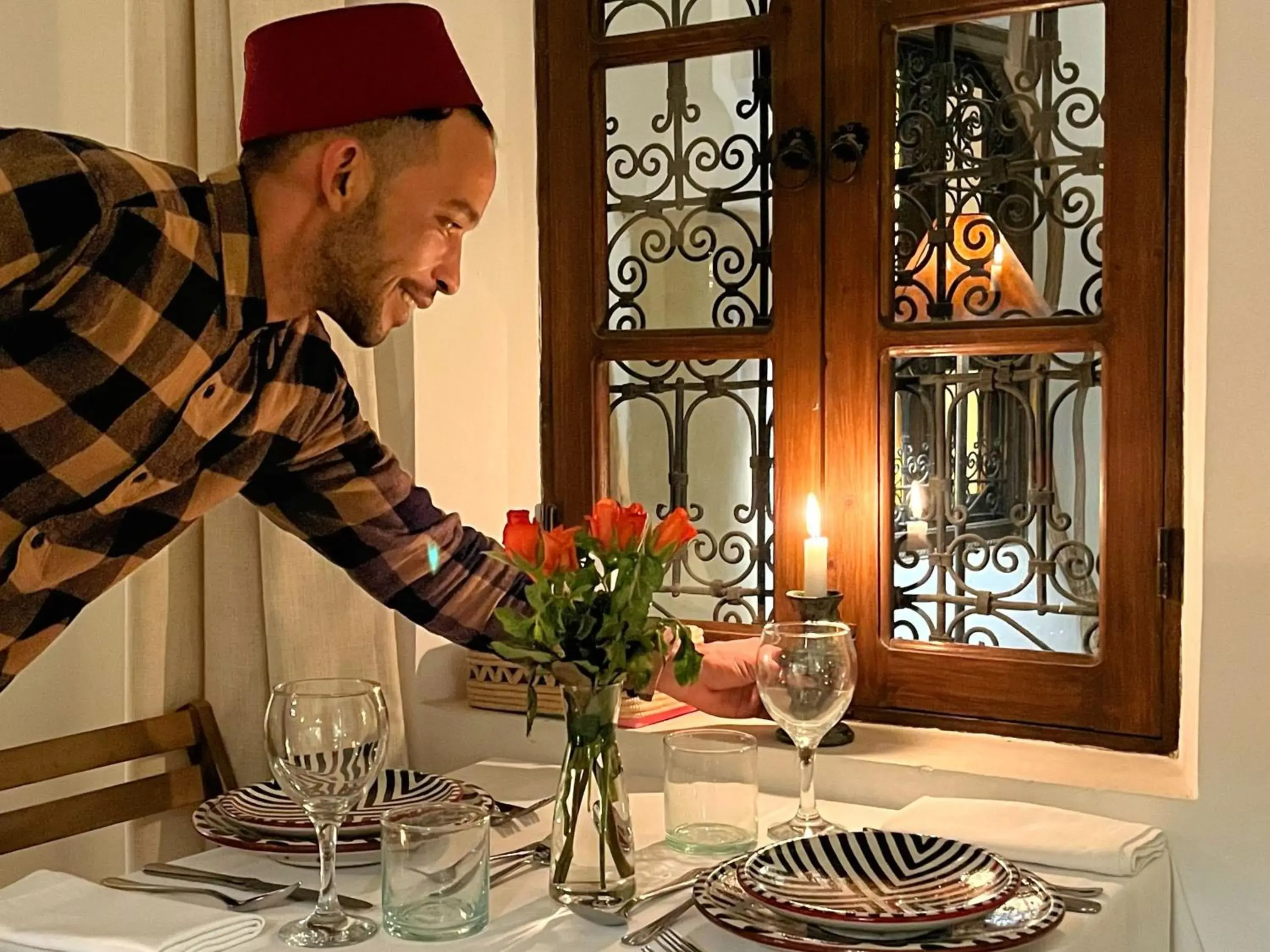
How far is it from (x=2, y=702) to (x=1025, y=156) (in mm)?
1505

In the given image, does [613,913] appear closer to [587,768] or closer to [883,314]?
[587,768]

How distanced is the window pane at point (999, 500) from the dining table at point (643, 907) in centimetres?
31

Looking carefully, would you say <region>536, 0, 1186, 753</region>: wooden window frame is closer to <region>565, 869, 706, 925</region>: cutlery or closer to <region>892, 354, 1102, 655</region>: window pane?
<region>892, 354, 1102, 655</region>: window pane

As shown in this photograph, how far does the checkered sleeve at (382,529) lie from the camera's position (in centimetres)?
166

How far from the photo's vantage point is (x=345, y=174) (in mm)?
1399

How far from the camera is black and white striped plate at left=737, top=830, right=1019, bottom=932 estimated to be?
1218mm

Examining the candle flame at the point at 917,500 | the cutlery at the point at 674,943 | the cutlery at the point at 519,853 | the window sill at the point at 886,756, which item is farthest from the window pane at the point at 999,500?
the cutlery at the point at 674,943

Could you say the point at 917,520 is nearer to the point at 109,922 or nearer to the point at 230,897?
the point at 230,897

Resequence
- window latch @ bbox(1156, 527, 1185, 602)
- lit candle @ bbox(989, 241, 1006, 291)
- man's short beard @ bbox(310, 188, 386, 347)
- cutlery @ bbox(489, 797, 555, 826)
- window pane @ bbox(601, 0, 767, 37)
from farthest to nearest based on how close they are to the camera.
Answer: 1. window pane @ bbox(601, 0, 767, 37)
2. lit candle @ bbox(989, 241, 1006, 291)
3. window latch @ bbox(1156, 527, 1185, 602)
4. cutlery @ bbox(489, 797, 555, 826)
5. man's short beard @ bbox(310, 188, 386, 347)

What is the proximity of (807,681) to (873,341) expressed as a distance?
0.57 m

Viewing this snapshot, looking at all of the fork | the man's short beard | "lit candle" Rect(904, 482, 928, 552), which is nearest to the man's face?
the man's short beard

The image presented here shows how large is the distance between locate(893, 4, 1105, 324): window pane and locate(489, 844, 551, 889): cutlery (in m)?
0.83

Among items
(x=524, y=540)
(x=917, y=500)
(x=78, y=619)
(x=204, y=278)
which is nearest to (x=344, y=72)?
(x=204, y=278)

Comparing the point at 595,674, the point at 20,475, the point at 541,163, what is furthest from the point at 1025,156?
the point at 20,475
